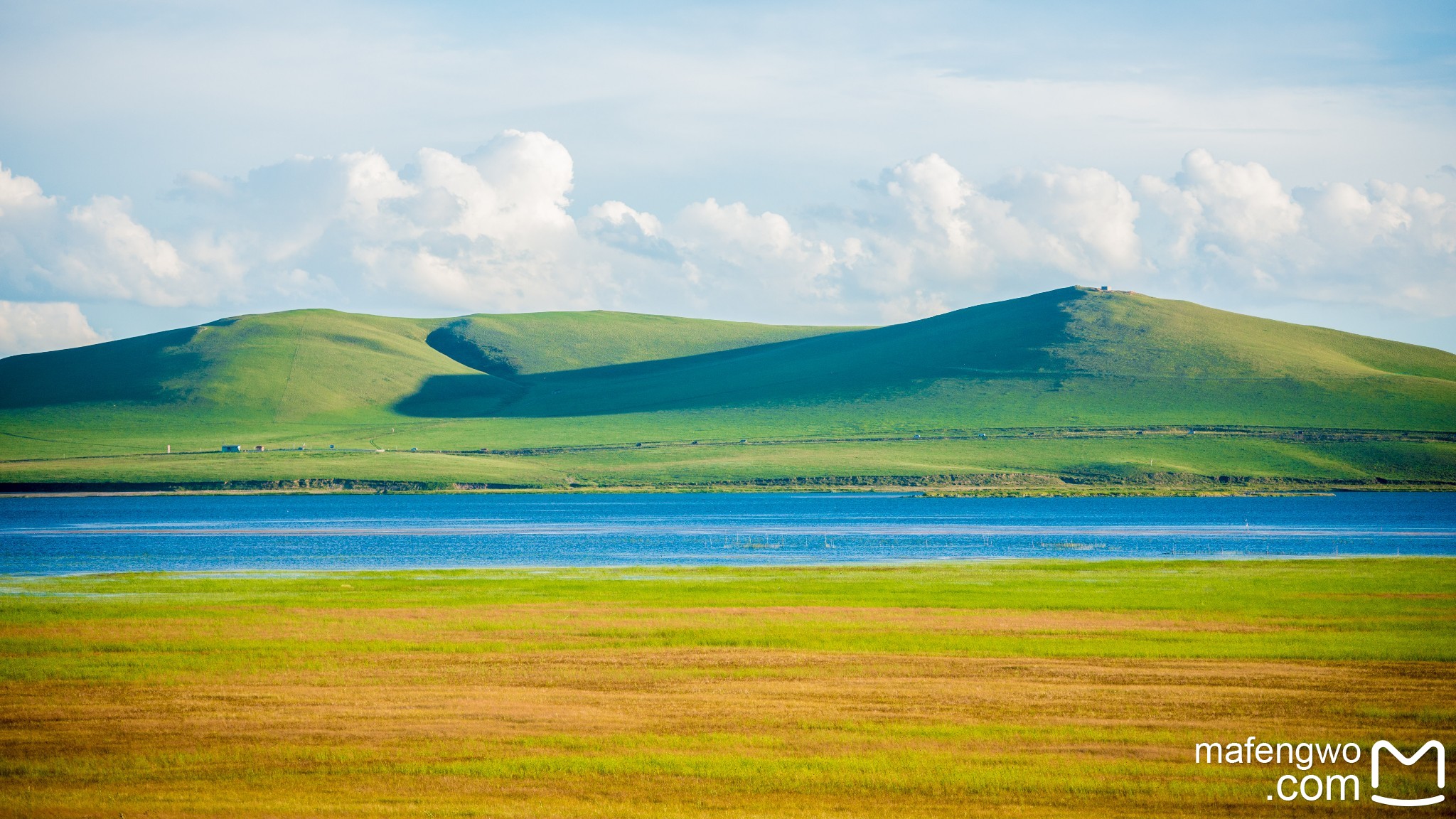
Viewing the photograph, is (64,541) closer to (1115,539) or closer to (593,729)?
(1115,539)

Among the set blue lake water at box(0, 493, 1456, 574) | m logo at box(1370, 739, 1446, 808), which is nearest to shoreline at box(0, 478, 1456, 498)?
blue lake water at box(0, 493, 1456, 574)

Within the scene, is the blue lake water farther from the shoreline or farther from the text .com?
the text .com

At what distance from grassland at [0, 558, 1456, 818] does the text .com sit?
0.34 metres

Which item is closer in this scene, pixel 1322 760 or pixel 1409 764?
pixel 1409 764

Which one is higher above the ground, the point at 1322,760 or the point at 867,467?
the point at 867,467

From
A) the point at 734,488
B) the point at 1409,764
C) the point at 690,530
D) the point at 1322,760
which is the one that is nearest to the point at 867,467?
the point at 734,488

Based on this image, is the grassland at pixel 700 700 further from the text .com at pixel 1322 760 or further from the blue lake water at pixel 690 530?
the blue lake water at pixel 690 530

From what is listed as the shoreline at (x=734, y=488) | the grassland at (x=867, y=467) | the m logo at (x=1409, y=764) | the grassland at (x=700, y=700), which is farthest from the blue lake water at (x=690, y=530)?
the m logo at (x=1409, y=764)

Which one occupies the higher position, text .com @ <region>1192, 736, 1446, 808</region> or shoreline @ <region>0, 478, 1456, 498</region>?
text .com @ <region>1192, 736, 1446, 808</region>

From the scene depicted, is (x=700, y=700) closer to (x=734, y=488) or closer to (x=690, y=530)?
(x=690, y=530)

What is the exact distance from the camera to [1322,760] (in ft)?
65.3

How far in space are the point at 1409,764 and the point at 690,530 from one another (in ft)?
247

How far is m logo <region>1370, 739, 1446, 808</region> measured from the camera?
18.0 meters

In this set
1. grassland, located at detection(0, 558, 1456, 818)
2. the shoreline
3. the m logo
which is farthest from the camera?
the shoreline
